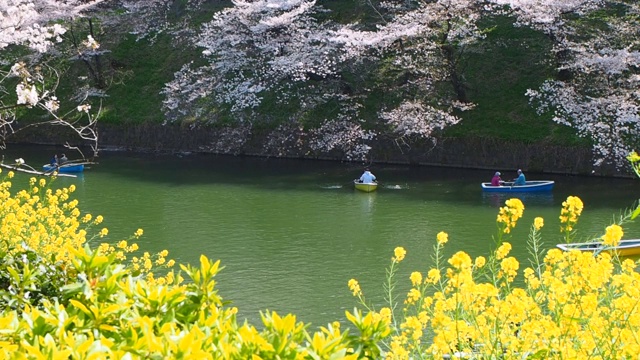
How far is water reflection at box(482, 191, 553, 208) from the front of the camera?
19.2 metres

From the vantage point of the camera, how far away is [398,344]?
12.3 feet

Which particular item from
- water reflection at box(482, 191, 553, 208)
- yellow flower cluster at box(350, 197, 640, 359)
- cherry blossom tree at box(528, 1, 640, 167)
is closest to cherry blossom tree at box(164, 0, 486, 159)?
A: cherry blossom tree at box(528, 1, 640, 167)

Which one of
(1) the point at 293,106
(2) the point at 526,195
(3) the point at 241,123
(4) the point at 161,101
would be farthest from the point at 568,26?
(4) the point at 161,101

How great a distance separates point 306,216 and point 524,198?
5.82 m

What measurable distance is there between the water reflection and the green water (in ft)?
0.09

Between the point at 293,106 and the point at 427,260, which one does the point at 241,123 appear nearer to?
the point at 293,106

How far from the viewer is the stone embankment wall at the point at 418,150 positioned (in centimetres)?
2319

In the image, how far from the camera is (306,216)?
18312mm

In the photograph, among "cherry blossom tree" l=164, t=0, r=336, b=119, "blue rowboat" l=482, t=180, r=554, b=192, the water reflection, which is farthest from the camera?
"cherry blossom tree" l=164, t=0, r=336, b=119

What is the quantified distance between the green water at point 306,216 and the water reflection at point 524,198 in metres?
0.03

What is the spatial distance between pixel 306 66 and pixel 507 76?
6.89 metres

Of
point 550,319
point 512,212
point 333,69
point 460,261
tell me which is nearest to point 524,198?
point 333,69

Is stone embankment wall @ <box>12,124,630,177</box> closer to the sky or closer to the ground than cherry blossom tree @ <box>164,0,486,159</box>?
closer to the ground

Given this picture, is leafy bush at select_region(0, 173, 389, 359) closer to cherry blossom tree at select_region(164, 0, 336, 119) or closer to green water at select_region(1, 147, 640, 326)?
green water at select_region(1, 147, 640, 326)
